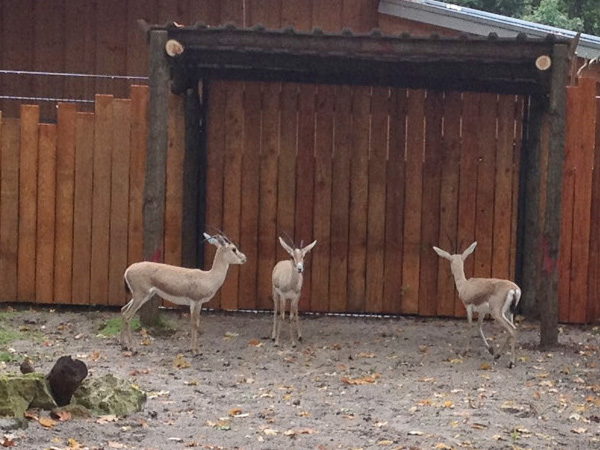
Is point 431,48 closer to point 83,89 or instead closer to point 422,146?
point 422,146

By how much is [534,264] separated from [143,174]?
448 centimetres

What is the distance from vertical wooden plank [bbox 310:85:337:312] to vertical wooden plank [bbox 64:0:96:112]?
116 inches

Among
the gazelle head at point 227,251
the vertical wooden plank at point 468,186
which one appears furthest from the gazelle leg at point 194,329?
the vertical wooden plank at point 468,186

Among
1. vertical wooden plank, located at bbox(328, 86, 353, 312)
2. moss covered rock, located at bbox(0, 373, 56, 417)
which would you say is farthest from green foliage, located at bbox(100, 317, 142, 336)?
moss covered rock, located at bbox(0, 373, 56, 417)

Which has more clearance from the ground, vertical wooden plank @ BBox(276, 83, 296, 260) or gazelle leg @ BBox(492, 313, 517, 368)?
vertical wooden plank @ BBox(276, 83, 296, 260)

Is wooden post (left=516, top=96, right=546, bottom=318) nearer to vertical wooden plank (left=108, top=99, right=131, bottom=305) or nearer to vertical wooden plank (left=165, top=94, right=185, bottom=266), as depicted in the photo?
vertical wooden plank (left=165, top=94, right=185, bottom=266)

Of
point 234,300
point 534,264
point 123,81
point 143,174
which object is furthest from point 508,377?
point 123,81

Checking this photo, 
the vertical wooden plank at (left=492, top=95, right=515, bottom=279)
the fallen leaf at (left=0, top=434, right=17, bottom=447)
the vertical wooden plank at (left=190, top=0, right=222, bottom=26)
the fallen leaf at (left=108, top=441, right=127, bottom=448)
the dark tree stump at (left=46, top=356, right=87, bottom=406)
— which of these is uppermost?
the vertical wooden plank at (left=190, top=0, right=222, bottom=26)

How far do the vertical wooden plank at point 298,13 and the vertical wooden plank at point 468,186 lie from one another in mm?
2917

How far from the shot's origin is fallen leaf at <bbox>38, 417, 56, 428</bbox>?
6.43 m

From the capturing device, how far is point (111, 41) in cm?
1335

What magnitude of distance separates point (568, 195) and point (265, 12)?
15.6ft

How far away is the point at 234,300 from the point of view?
11.7m

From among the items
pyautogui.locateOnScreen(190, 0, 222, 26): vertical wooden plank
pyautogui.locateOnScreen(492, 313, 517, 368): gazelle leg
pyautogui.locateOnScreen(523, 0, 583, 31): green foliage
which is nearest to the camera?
pyautogui.locateOnScreen(492, 313, 517, 368): gazelle leg
